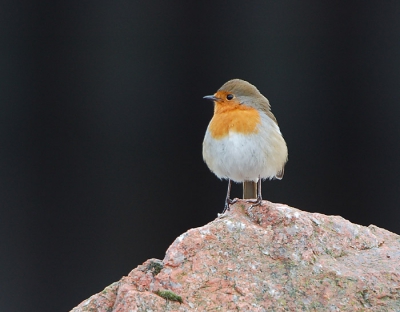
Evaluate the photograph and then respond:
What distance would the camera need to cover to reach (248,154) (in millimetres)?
A: 3578

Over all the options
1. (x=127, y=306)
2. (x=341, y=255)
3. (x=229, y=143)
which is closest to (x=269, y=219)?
(x=341, y=255)

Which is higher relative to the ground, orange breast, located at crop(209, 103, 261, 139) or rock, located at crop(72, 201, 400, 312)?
orange breast, located at crop(209, 103, 261, 139)

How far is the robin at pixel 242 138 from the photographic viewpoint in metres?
3.60

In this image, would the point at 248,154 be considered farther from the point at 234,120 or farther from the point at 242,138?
the point at 234,120

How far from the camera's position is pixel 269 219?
2.48 meters

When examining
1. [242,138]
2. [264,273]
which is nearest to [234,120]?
[242,138]

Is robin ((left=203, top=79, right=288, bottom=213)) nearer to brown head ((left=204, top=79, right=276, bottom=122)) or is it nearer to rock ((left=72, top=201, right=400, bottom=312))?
brown head ((left=204, top=79, right=276, bottom=122))

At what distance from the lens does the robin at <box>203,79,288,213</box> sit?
11.8 ft

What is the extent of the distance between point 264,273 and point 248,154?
58.8 inches

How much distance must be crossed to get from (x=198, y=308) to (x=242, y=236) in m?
0.40

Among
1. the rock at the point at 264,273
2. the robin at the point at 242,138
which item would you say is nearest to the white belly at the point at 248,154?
the robin at the point at 242,138

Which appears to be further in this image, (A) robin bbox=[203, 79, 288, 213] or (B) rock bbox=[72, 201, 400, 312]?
(A) robin bbox=[203, 79, 288, 213]

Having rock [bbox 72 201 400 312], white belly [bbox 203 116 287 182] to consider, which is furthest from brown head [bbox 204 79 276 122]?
rock [bbox 72 201 400 312]

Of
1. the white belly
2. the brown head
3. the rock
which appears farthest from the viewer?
the brown head
